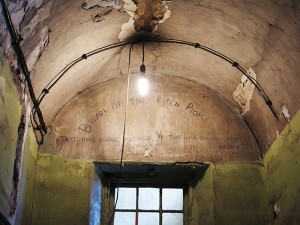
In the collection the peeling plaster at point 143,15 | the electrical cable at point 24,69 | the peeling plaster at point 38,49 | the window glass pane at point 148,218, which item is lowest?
the window glass pane at point 148,218

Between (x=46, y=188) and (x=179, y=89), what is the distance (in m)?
1.72

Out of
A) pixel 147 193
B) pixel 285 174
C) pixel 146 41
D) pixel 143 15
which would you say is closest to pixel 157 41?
pixel 146 41

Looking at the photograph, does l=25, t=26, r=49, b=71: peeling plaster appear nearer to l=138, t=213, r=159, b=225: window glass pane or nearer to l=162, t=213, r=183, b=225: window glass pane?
l=138, t=213, r=159, b=225: window glass pane

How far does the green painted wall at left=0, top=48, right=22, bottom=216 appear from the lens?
282 cm

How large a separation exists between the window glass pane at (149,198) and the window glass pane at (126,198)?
7 centimetres

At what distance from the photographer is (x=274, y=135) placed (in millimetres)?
3980

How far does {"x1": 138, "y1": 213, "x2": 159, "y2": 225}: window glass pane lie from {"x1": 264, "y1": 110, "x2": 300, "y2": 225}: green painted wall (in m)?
1.12

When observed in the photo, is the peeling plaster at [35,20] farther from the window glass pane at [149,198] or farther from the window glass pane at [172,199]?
the window glass pane at [172,199]

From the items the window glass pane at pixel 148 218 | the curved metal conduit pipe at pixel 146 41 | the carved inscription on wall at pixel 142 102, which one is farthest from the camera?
the carved inscription on wall at pixel 142 102

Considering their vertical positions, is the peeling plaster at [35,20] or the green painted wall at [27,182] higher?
the peeling plaster at [35,20]

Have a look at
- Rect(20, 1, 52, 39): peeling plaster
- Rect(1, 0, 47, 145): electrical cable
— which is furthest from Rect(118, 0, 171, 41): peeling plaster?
Rect(1, 0, 47, 145): electrical cable

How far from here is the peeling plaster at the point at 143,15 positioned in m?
3.59

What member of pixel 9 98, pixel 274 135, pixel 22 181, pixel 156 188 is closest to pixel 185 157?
pixel 156 188

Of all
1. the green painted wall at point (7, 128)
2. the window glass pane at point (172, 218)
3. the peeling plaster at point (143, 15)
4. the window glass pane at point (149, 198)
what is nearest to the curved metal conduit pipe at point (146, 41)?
the peeling plaster at point (143, 15)
